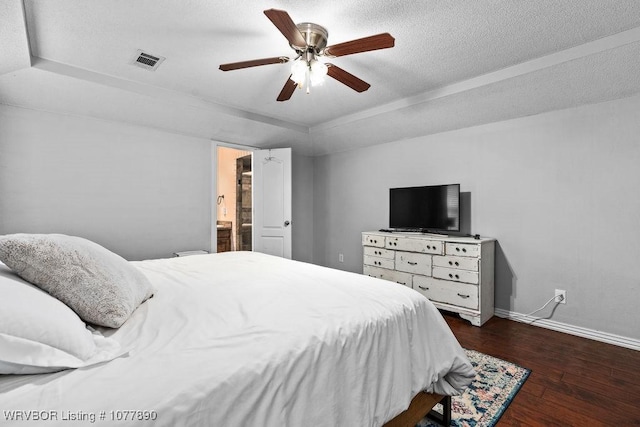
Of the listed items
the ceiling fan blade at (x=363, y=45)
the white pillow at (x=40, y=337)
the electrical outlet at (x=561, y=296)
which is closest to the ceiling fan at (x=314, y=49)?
the ceiling fan blade at (x=363, y=45)

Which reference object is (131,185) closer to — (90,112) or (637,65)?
(90,112)

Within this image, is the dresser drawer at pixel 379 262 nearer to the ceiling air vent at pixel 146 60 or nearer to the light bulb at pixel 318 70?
the light bulb at pixel 318 70

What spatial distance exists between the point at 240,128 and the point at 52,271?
327 cm

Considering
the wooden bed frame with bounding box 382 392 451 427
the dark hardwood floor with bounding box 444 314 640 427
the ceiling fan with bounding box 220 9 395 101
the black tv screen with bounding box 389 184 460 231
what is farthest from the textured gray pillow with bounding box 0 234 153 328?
the black tv screen with bounding box 389 184 460 231

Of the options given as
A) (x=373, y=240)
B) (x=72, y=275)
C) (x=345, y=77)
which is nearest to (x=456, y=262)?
(x=373, y=240)

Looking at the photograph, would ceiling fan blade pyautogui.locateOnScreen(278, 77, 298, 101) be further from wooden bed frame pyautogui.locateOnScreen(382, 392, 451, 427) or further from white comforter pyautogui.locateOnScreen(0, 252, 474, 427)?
wooden bed frame pyautogui.locateOnScreen(382, 392, 451, 427)

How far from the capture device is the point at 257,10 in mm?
1914

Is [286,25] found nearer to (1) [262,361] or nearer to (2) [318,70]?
(2) [318,70]

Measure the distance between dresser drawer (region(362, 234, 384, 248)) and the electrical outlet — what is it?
6.07 ft

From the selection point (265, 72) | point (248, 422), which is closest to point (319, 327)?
point (248, 422)

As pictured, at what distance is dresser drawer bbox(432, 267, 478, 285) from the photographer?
10.1 feet

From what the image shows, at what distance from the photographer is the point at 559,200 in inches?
118

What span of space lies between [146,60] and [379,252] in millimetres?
3216

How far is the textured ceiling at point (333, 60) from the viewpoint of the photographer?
6.32ft
